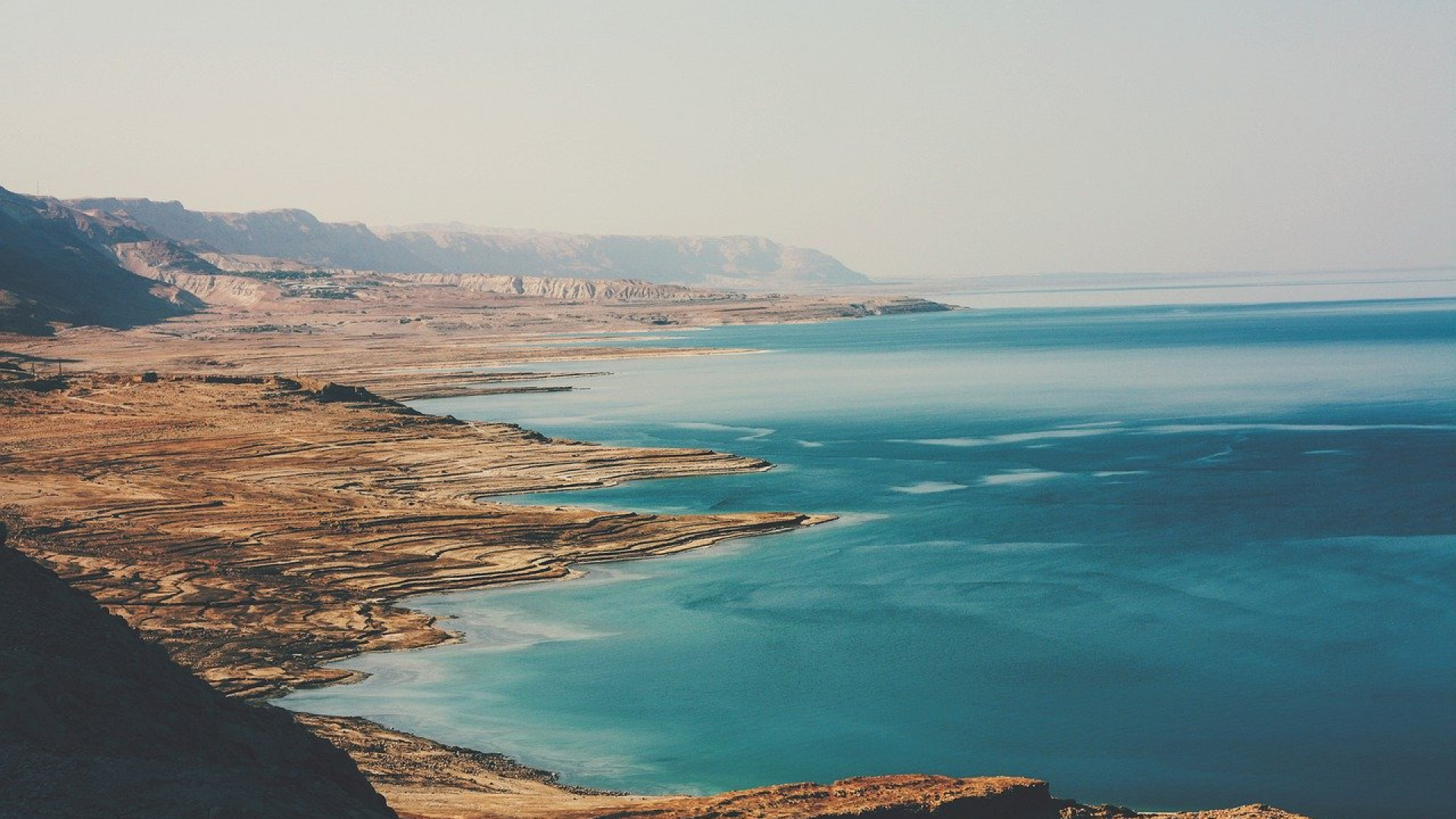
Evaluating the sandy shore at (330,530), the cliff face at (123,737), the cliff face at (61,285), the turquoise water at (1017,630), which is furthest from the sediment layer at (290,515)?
the cliff face at (61,285)

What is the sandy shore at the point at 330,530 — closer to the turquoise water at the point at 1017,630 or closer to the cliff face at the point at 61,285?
the turquoise water at the point at 1017,630

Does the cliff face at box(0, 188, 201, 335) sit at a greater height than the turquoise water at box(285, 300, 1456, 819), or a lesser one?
greater

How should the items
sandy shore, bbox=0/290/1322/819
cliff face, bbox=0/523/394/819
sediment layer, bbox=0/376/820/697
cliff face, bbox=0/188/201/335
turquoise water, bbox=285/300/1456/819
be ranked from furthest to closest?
cliff face, bbox=0/188/201/335
sediment layer, bbox=0/376/820/697
turquoise water, bbox=285/300/1456/819
sandy shore, bbox=0/290/1322/819
cliff face, bbox=0/523/394/819

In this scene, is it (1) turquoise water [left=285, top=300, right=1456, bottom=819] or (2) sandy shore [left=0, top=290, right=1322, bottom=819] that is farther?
(1) turquoise water [left=285, top=300, right=1456, bottom=819]

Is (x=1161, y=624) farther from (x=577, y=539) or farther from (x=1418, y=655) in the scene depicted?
(x=577, y=539)

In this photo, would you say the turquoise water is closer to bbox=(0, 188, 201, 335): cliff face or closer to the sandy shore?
the sandy shore

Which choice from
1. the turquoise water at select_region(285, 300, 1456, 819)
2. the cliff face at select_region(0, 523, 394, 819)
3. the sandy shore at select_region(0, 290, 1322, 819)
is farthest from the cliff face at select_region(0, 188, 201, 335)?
the cliff face at select_region(0, 523, 394, 819)

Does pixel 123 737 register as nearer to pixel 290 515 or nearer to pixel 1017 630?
pixel 1017 630
